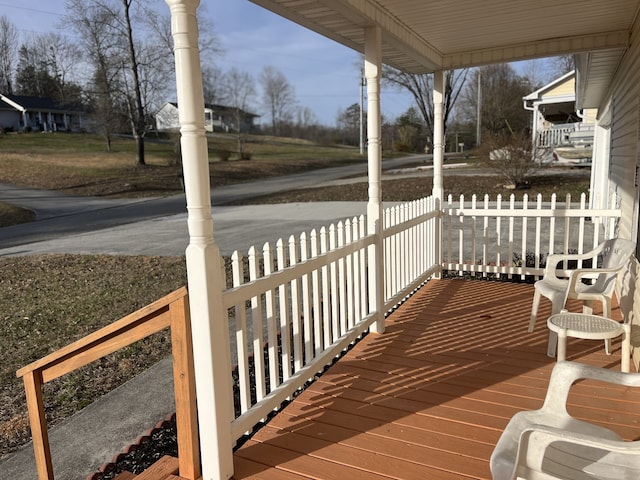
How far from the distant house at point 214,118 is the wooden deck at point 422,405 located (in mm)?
31036

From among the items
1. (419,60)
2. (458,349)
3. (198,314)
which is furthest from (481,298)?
(198,314)

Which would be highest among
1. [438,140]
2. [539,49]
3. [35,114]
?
[35,114]

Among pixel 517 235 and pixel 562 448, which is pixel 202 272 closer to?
pixel 562 448

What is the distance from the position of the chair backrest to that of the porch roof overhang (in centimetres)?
192

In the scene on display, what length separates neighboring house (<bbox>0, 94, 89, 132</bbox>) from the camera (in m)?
44.5

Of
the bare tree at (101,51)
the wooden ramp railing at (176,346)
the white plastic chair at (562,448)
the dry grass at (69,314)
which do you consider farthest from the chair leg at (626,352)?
the bare tree at (101,51)

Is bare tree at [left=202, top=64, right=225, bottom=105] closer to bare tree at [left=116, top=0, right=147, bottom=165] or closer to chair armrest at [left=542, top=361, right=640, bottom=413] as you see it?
bare tree at [left=116, top=0, right=147, bottom=165]

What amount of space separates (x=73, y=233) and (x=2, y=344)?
8.18 meters

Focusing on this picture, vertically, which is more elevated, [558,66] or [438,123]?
[558,66]

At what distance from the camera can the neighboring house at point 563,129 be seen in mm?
18156

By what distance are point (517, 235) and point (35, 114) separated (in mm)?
50678

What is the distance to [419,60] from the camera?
5.15 meters

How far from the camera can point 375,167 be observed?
4035 mm

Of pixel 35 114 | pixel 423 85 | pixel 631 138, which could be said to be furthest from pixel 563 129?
pixel 35 114
